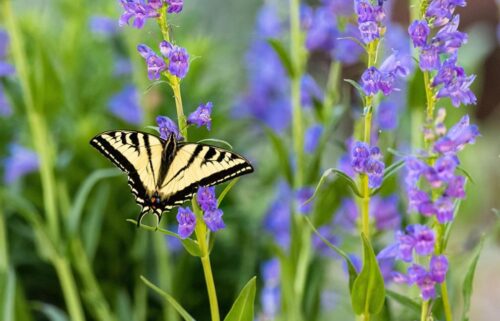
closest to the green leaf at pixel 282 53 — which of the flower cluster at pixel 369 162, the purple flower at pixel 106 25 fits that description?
the flower cluster at pixel 369 162

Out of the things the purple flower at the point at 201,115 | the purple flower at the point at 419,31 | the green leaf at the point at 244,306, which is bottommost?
the green leaf at the point at 244,306

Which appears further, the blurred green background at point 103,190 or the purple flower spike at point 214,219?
the blurred green background at point 103,190

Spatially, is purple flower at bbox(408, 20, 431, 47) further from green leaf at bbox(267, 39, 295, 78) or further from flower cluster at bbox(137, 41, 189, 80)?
green leaf at bbox(267, 39, 295, 78)

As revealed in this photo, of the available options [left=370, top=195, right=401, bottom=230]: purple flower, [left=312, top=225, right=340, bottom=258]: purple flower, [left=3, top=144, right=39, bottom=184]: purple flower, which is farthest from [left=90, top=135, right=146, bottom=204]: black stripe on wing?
[left=3, top=144, right=39, bottom=184]: purple flower

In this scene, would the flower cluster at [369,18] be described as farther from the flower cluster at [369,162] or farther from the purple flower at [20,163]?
the purple flower at [20,163]

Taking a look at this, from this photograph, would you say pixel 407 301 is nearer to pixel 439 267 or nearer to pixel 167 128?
pixel 439 267

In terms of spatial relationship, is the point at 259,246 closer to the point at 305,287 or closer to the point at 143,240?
the point at 143,240
